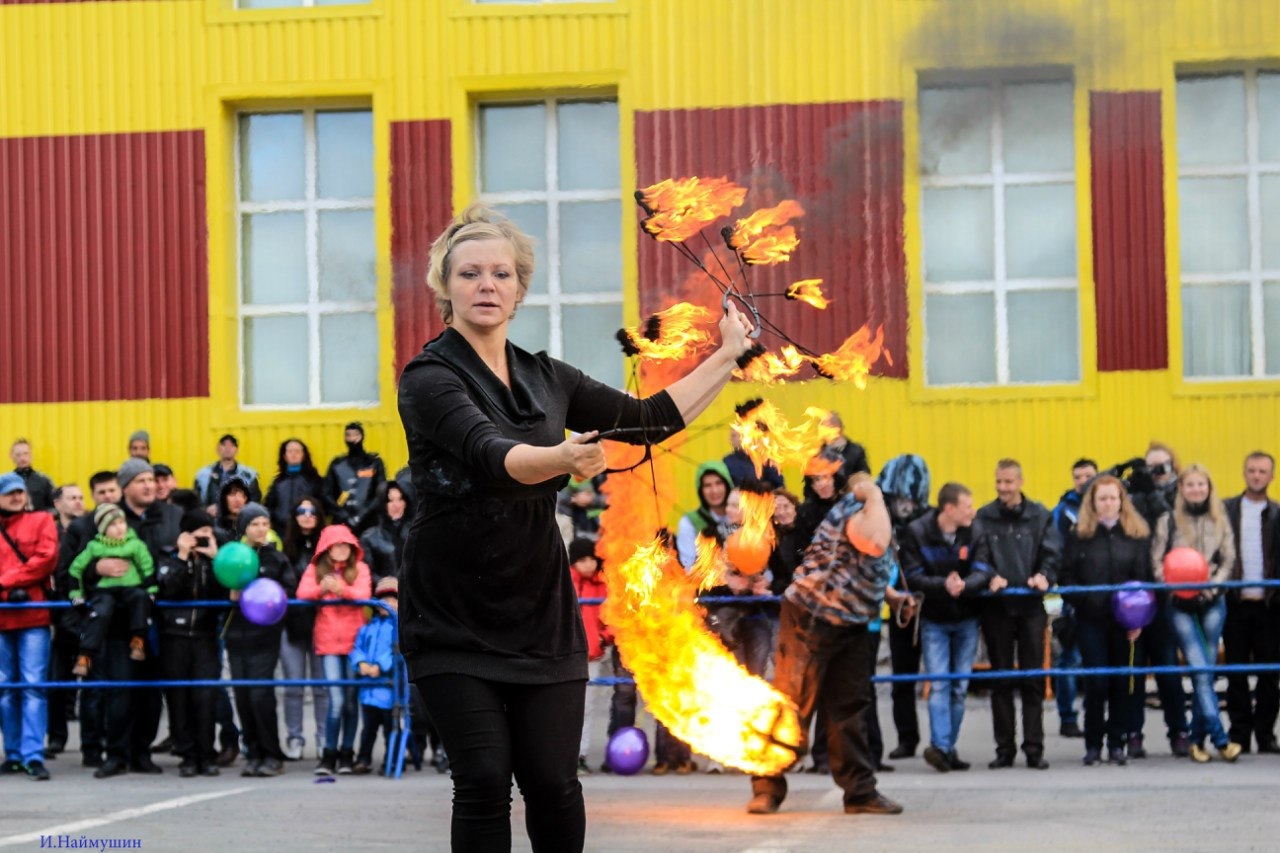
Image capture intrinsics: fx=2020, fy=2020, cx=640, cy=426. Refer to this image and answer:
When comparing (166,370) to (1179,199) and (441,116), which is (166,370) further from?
(1179,199)

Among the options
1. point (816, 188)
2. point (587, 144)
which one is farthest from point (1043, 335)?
point (587, 144)

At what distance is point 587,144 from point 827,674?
9.02 m

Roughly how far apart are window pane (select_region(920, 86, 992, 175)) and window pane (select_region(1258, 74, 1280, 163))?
2.29m

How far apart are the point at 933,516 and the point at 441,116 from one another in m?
7.53

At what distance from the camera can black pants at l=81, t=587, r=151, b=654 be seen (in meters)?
13.0

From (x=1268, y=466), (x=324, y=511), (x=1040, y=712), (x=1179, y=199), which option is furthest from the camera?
(x=1179, y=199)

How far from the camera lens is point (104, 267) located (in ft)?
62.0

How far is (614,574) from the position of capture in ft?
25.7

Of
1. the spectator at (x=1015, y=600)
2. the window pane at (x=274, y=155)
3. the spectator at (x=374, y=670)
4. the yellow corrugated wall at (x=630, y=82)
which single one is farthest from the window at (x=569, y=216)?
the spectator at (x=1015, y=600)

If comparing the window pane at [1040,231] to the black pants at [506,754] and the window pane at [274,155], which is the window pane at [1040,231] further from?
the black pants at [506,754]

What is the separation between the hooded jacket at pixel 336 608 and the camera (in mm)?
13188

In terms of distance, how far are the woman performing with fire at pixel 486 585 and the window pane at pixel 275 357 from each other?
1403cm

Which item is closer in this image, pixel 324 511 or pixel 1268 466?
pixel 1268 466

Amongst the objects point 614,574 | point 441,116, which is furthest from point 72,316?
point 614,574
